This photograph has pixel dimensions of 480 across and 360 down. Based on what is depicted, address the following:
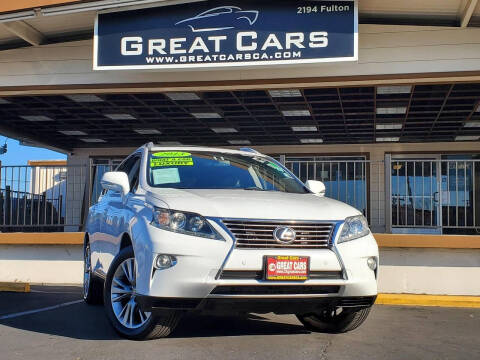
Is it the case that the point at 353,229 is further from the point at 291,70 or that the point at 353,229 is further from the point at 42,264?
the point at 42,264

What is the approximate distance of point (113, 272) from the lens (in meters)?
5.25

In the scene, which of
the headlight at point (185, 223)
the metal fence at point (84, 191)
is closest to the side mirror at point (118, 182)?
the headlight at point (185, 223)

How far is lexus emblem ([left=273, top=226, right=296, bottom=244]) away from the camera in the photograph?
4723mm

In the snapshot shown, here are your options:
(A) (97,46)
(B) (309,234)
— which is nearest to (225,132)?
(A) (97,46)

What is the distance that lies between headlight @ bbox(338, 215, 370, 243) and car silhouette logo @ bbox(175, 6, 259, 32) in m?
5.27

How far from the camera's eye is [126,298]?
520 cm

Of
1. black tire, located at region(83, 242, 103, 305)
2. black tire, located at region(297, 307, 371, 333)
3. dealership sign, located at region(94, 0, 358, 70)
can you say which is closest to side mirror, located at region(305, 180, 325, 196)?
black tire, located at region(297, 307, 371, 333)

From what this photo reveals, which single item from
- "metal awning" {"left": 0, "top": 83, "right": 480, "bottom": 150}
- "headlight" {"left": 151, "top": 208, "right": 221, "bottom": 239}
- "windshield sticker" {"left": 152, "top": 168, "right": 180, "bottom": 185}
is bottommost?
"headlight" {"left": 151, "top": 208, "right": 221, "bottom": 239}

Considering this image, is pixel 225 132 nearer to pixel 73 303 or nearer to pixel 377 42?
pixel 377 42

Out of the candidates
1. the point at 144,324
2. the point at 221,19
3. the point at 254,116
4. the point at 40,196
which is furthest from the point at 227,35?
the point at 144,324

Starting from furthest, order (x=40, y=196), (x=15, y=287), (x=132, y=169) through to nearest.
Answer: (x=40, y=196) → (x=15, y=287) → (x=132, y=169)

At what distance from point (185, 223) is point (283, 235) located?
0.76 meters

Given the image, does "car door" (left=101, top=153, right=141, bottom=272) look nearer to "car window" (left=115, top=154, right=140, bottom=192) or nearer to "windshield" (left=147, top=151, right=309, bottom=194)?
"car window" (left=115, top=154, right=140, bottom=192)

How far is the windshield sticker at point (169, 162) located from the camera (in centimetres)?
597
